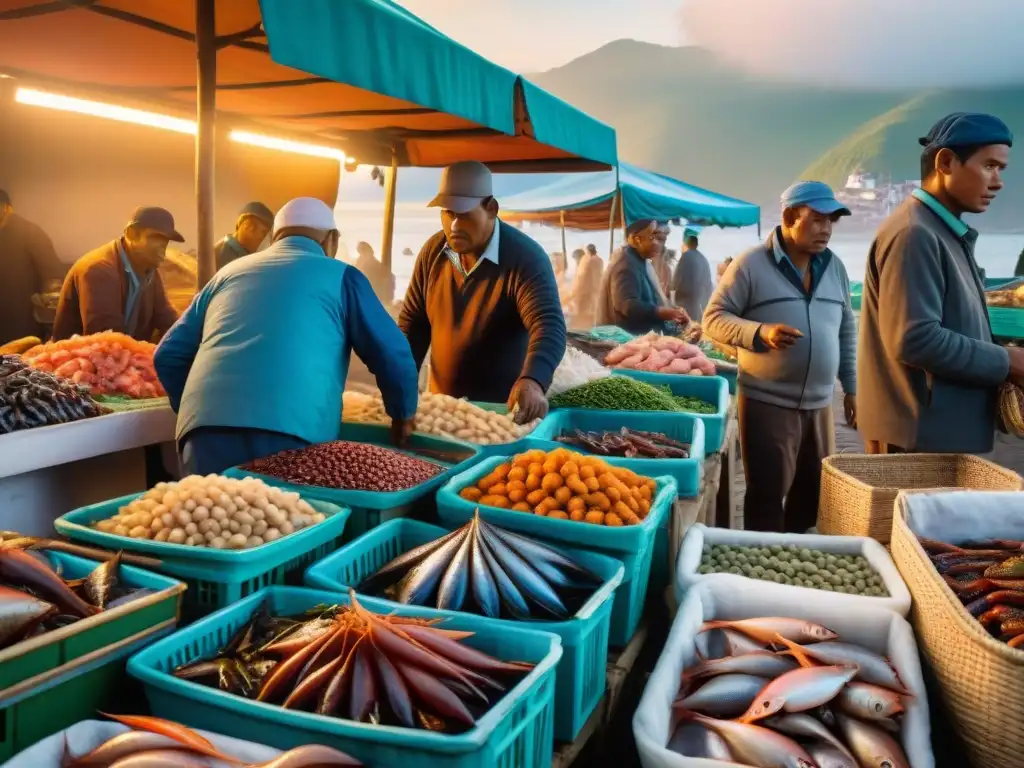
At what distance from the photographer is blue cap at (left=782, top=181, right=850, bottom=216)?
3764 mm

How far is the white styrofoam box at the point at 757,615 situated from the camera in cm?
151

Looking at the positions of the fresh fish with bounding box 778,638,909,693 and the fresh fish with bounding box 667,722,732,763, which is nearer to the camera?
the fresh fish with bounding box 667,722,732,763

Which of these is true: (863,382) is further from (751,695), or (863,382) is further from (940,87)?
(940,87)

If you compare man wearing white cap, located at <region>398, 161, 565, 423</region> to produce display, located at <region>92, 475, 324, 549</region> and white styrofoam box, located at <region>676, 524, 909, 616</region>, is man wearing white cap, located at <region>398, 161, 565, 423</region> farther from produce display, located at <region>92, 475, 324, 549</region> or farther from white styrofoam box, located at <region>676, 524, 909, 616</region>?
produce display, located at <region>92, 475, 324, 549</region>

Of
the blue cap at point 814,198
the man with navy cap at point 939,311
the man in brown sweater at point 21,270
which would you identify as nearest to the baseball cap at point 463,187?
the blue cap at point 814,198

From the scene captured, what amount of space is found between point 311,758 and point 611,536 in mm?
972

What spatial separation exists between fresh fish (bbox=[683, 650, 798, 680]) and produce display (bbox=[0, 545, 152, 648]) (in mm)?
1193

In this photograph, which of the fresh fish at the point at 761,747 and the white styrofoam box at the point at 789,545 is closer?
the fresh fish at the point at 761,747

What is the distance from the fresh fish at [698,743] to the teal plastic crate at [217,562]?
36.6 inches

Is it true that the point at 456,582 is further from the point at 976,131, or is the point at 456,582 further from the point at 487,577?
the point at 976,131

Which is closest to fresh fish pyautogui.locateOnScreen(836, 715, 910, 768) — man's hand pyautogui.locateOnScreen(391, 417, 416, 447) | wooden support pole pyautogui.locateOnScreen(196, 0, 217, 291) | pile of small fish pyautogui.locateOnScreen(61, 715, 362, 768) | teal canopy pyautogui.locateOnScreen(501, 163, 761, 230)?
pile of small fish pyautogui.locateOnScreen(61, 715, 362, 768)

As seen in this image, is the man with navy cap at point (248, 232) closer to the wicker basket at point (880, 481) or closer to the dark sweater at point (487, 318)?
the dark sweater at point (487, 318)

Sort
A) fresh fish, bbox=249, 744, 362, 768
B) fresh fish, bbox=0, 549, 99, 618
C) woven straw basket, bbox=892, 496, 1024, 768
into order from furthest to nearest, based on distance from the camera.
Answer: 1. woven straw basket, bbox=892, 496, 1024, 768
2. fresh fish, bbox=0, 549, 99, 618
3. fresh fish, bbox=249, 744, 362, 768

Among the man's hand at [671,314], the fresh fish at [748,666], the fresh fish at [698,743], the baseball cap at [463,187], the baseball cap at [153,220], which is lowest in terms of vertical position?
the fresh fish at [698,743]
